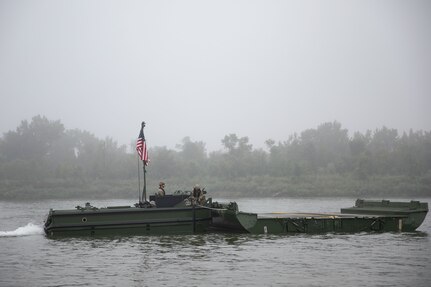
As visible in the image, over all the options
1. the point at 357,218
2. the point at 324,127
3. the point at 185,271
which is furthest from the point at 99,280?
the point at 324,127

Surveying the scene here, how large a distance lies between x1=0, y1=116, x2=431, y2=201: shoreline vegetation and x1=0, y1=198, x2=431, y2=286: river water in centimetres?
7629

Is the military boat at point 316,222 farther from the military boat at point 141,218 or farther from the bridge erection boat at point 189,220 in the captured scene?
the military boat at point 141,218

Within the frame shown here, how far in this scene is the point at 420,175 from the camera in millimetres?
112750

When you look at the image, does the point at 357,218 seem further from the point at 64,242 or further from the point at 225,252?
the point at 64,242

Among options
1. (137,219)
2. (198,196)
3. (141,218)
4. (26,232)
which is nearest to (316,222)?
(198,196)

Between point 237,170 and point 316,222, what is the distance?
97.6 meters

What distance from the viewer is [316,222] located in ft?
91.0

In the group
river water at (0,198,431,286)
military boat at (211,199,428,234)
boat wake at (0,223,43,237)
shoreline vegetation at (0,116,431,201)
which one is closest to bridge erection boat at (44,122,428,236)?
military boat at (211,199,428,234)

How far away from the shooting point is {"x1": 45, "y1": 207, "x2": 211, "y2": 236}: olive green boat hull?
85.8 feet

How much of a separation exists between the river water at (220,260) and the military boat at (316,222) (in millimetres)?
544

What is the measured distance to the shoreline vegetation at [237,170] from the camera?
105375 mm

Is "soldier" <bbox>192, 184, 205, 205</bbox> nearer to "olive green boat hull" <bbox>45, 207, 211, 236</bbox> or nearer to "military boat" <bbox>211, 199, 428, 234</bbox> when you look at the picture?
"olive green boat hull" <bbox>45, 207, 211, 236</bbox>

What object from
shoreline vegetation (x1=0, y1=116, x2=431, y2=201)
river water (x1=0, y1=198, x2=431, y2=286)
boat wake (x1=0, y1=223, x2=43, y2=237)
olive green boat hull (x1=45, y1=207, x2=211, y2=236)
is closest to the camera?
river water (x1=0, y1=198, x2=431, y2=286)

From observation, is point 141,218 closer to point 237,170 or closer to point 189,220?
point 189,220
